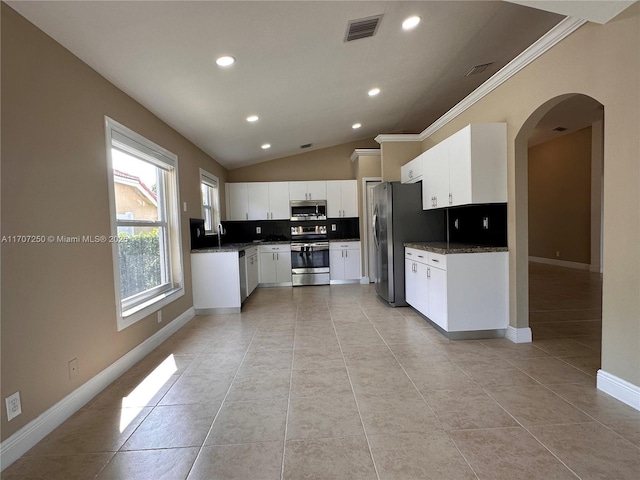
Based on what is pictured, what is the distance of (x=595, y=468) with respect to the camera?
150cm

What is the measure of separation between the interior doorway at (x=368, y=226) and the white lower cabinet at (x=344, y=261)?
0.16 metres

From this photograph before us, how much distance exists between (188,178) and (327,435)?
3.68 m

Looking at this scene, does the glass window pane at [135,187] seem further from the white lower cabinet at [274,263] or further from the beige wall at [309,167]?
the beige wall at [309,167]

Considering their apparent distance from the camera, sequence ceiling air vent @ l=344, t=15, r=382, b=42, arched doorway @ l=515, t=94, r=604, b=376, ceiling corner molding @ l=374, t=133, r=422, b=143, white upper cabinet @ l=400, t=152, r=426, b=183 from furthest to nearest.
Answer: ceiling corner molding @ l=374, t=133, r=422, b=143, white upper cabinet @ l=400, t=152, r=426, b=183, arched doorway @ l=515, t=94, r=604, b=376, ceiling air vent @ l=344, t=15, r=382, b=42

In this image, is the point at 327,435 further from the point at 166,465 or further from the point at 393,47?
Result: the point at 393,47

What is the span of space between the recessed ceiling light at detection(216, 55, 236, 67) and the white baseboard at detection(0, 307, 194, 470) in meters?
2.46

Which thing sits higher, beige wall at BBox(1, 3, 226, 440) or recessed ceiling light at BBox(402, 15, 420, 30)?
recessed ceiling light at BBox(402, 15, 420, 30)

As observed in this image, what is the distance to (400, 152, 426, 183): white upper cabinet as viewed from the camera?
436 centimetres

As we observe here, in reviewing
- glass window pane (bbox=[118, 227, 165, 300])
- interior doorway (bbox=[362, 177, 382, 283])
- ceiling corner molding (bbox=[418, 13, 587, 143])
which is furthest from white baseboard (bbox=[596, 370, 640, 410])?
interior doorway (bbox=[362, 177, 382, 283])

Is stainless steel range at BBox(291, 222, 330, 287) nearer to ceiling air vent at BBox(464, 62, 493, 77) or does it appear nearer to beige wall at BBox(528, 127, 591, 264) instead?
ceiling air vent at BBox(464, 62, 493, 77)

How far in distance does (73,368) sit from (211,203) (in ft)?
13.4

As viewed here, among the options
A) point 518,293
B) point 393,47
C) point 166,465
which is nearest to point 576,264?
point 518,293

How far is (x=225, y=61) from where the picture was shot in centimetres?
265

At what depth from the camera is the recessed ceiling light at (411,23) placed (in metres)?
2.69
